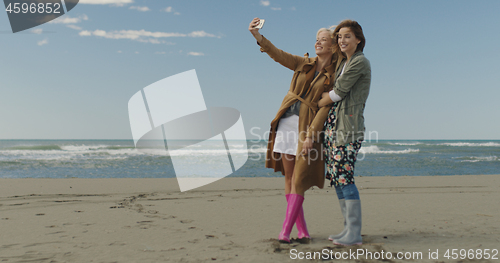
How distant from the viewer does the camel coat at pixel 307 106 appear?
255 centimetres

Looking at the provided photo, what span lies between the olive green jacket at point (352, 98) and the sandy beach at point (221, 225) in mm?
850

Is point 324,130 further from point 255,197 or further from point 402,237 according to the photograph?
point 255,197

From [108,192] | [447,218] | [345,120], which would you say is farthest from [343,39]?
[108,192]

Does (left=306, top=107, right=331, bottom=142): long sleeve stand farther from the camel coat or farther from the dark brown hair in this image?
the dark brown hair

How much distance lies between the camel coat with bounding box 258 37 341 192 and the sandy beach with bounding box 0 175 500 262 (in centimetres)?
56

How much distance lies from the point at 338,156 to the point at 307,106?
0.47m

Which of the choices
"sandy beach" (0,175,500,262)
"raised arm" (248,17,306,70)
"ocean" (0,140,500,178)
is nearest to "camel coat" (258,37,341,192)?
"raised arm" (248,17,306,70)

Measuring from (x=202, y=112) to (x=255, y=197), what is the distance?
1784 millimetres

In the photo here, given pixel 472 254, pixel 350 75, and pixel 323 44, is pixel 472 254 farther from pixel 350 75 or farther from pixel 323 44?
pixel 323 44

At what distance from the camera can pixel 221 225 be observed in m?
3.19

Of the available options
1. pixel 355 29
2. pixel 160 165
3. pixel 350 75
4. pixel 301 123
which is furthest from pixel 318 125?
pixel 160 165

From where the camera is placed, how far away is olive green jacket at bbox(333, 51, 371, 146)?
7.78 feet

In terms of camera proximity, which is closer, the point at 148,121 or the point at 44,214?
the point at 44,214

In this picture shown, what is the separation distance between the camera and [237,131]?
4.98 metres
